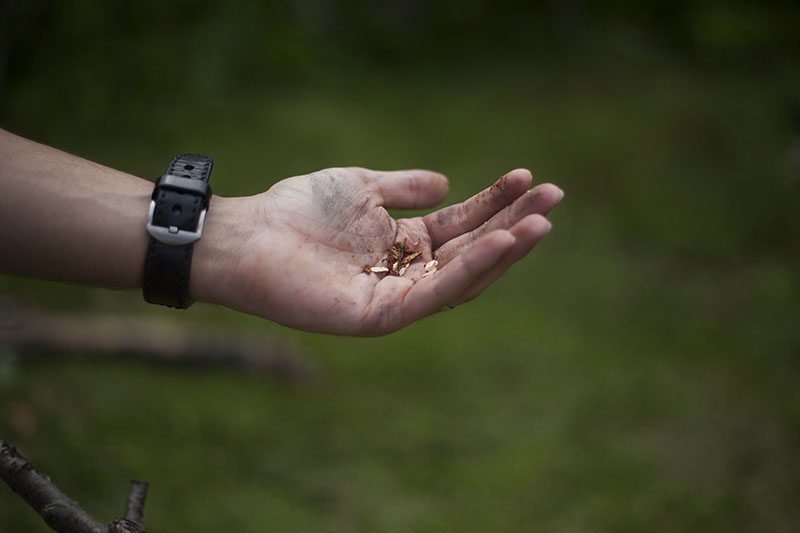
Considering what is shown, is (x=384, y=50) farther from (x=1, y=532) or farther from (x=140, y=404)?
(x=1, y=532)

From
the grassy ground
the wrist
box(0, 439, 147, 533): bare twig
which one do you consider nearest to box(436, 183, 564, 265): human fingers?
the wrist

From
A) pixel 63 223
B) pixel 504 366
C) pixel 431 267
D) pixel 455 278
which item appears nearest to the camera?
pixel 455 278

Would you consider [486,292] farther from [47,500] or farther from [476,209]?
[47,500]

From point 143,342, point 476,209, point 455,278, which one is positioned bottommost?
point 455,278

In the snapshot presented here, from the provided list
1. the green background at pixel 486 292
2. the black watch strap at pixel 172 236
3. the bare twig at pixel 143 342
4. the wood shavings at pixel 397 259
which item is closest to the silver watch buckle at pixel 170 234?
the black watch strap at pixel 172 236

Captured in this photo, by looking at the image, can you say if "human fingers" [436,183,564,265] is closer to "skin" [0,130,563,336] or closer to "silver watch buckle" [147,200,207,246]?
"skin" [0,130,563,336]

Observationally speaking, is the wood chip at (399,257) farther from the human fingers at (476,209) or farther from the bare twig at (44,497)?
the bare twig at (44,497)

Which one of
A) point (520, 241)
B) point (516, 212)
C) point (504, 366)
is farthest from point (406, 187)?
point (504, 366)

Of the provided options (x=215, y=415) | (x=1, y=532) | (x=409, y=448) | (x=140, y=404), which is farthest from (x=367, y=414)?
(x=1, y=532)

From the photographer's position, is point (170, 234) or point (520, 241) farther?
point (170, 234)
